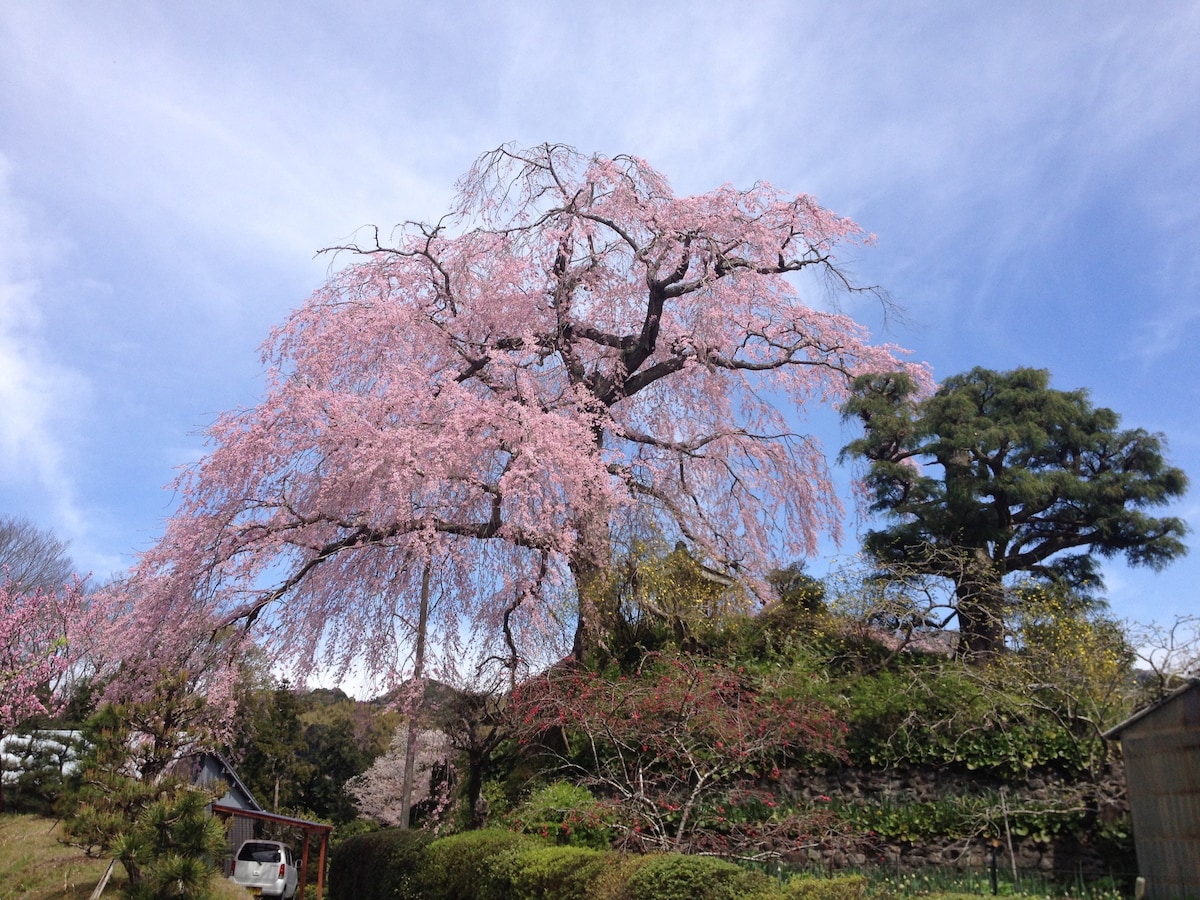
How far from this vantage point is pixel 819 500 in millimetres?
16547

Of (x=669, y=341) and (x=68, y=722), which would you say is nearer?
(x=669, y=341)

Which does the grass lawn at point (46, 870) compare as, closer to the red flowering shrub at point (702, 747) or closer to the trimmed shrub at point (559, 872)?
the trimmed shrub at point (559, 872)

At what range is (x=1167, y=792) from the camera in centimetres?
862

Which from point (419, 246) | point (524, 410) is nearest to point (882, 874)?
point (524, 410)

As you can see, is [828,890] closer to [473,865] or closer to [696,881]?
[696,881]

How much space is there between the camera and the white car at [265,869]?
1933 cm

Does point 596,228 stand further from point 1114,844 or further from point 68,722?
point 68,722

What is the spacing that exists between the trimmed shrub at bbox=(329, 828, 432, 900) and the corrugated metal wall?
8978mm

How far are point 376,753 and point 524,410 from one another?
81.4 ft

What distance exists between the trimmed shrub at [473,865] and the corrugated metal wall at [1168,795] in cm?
615

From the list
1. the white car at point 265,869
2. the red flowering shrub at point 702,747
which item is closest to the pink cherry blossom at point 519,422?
the red flowering shrub at point 702,747

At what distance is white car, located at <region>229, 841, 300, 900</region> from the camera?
19.3m

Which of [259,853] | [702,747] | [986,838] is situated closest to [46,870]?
[259,853]

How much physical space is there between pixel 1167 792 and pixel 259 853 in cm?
1861
